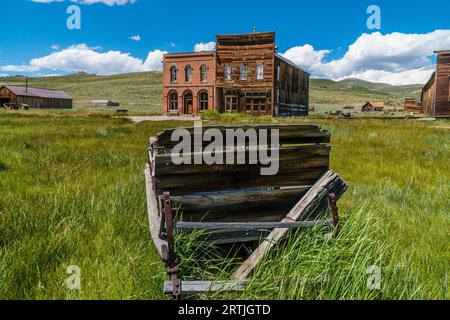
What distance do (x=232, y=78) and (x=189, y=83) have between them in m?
5.53

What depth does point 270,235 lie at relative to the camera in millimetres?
2535

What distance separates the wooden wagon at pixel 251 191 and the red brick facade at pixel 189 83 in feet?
118

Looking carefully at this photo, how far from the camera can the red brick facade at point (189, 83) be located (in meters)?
38.5

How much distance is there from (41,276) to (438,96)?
3559 centimetres

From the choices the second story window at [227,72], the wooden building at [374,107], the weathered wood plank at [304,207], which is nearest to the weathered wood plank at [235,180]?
the weathered wood plank at [304,207]

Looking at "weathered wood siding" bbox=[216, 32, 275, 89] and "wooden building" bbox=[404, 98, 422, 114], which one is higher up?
"weathered wood siding" bbox=[216, 32, 275, 89]

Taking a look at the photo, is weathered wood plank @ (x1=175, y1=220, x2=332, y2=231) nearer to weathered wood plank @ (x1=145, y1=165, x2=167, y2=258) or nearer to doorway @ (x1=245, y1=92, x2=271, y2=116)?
weathered wood plank @ (x1=145, y1=165, x2=167, y2=258)

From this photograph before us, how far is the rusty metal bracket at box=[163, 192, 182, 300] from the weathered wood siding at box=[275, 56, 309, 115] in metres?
36.0

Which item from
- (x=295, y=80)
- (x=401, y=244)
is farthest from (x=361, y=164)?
(x=295, y=80)

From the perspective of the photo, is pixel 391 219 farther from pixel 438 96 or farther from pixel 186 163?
pixel 438 96

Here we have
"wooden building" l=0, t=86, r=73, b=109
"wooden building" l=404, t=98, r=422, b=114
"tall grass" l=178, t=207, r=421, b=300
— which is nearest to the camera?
"tall grass" l=178, t=207, r=421, b=300

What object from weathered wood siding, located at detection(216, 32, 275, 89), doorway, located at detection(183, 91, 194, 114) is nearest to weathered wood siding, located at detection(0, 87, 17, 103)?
doorway, located at detection(183, 91, 194, 114)

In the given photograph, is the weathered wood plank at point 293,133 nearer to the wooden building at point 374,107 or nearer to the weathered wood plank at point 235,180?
the weathered wood plank at point 235,180

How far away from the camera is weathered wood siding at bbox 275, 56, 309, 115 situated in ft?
124
